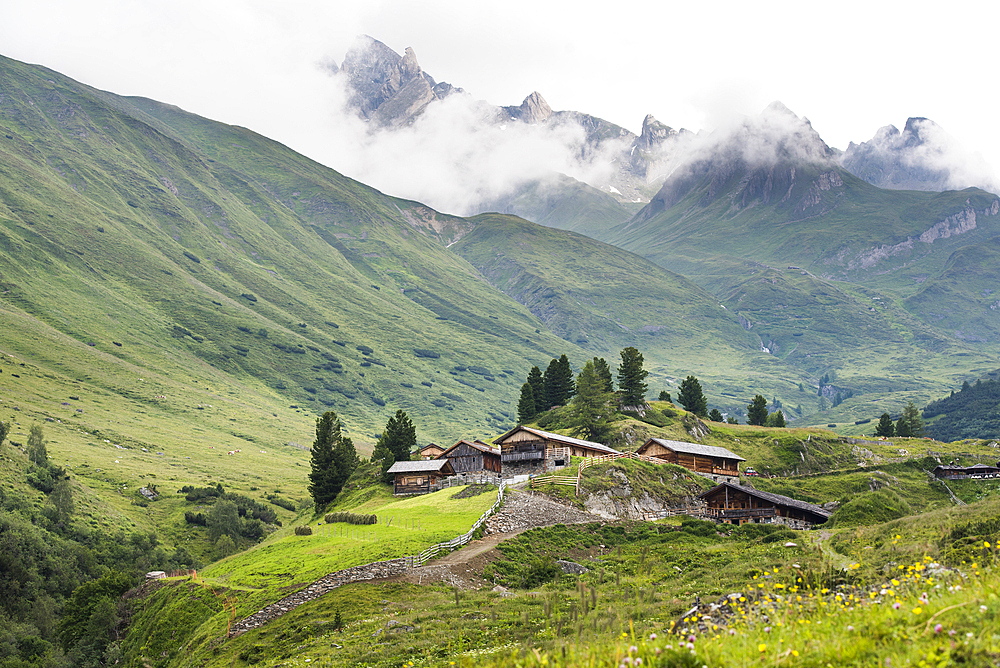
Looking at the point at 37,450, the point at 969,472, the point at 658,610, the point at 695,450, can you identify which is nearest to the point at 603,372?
the point at 695,450

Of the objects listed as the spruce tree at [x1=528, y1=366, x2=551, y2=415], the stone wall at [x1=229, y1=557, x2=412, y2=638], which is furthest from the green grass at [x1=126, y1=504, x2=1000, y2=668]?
the spruce tree at [x1=528, y1=366, x2=551, y2=415]

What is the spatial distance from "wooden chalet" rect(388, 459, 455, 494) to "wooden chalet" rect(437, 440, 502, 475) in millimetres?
4232

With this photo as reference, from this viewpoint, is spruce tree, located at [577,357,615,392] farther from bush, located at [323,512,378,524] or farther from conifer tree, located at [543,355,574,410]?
bush, located at [323,512,378,524]

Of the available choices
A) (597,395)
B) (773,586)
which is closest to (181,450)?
(597,395)

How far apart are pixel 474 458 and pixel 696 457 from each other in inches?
1195

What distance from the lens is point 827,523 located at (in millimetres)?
53875

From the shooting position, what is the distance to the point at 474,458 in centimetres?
8912

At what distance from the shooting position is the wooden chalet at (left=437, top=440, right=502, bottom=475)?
8681cm

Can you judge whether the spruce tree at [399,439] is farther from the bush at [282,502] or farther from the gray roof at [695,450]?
the bush at [282,502]

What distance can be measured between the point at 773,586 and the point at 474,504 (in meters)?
45.7

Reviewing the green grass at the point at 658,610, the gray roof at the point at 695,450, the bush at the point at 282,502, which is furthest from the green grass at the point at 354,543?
the bush at the point at 282,502

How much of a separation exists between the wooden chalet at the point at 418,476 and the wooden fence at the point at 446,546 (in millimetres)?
25706

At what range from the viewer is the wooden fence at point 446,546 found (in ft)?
144

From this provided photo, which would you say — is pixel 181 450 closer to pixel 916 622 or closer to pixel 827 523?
pixel 827 523
